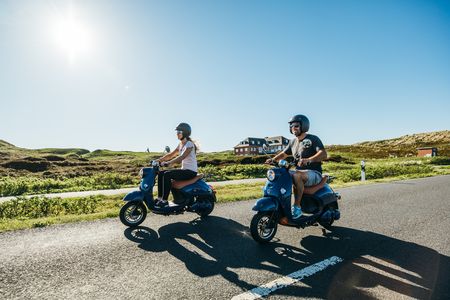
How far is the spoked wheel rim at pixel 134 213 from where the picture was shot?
6371 mm

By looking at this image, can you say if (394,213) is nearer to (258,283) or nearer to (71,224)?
(258,283)

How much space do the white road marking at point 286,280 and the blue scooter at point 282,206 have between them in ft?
3.77

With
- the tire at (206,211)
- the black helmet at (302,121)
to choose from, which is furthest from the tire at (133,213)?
the black helmet at (302,121)

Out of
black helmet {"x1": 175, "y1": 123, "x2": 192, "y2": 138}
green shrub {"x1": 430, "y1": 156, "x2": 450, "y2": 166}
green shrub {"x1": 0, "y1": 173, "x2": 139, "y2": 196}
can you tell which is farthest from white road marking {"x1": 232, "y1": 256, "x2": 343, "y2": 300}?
green shrub {"x1": 430, "y1": 156, "x2": 450, "y2": 166}

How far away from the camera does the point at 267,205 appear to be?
5.11 metres

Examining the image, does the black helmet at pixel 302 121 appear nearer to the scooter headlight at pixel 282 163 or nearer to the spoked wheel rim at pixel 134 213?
the scooter headlight at pixel 282 163

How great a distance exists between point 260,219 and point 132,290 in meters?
2.45

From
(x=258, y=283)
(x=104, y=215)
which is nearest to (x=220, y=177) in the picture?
(x=104, y=215)

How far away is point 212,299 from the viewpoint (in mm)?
3158

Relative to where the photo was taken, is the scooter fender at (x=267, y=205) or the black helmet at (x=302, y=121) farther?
the black helmet at (x=302, y=121)

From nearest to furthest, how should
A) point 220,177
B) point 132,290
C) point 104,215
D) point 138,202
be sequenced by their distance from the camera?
point 132,290 < point 138,202 < point 104,215 < point 220,177

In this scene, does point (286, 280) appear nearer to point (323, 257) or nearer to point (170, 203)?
point (323, 257)

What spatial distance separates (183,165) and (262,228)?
2.85m

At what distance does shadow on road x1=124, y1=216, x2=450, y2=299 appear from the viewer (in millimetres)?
3479
